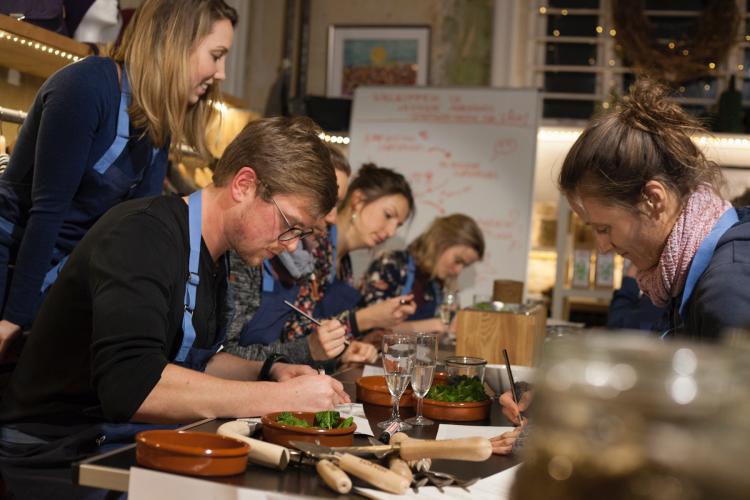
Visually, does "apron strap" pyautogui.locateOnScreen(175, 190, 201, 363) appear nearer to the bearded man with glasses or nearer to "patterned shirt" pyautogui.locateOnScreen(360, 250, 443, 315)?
the bearded man with glasses

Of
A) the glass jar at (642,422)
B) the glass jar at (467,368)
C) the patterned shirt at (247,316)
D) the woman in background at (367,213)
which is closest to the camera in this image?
Answer: the glass jar at (642,422)

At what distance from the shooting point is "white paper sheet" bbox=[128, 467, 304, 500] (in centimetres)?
115

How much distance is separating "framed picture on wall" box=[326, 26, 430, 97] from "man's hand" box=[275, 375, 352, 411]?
4.72 meters

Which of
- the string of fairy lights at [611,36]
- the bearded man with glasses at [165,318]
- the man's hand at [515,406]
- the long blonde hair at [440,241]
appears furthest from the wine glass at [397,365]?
the string of fairy lights at [611,36]

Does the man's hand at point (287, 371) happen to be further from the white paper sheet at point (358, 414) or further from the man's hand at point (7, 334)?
the man's hand at point (7, 334)

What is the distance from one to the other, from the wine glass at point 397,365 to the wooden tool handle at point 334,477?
0.56m

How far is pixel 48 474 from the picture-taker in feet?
5.37

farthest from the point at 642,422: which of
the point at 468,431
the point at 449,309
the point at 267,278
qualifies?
the point at 449,309

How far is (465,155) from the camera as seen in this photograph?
5691 millimetres

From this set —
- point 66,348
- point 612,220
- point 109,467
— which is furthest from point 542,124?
point 109,467

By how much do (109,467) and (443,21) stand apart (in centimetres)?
536

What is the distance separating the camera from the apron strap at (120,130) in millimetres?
2498

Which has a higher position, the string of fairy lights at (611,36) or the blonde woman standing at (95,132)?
the string of fairy lights at (611,36)

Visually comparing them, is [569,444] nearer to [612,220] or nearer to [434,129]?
[612,220]
